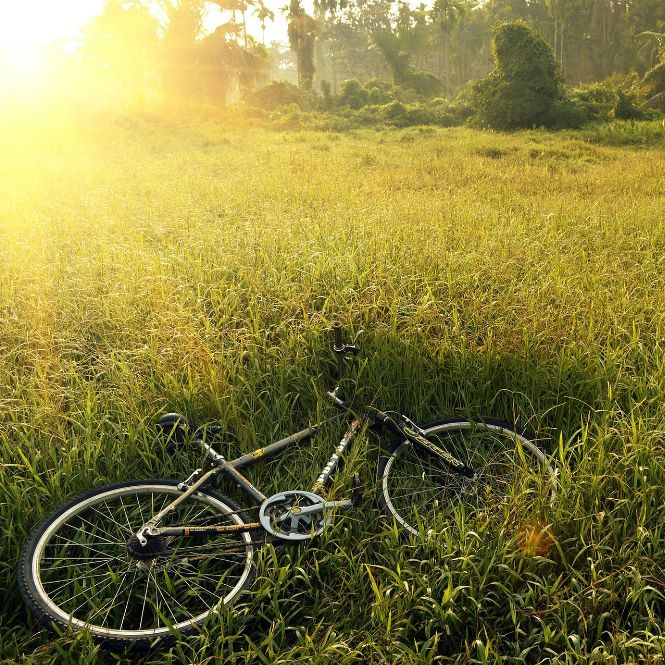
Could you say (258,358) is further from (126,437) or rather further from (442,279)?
(442,279)

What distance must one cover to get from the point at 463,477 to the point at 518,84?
948 inches

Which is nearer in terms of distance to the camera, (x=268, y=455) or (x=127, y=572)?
(x=127, y=572)

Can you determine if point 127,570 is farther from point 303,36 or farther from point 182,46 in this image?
point 303,36

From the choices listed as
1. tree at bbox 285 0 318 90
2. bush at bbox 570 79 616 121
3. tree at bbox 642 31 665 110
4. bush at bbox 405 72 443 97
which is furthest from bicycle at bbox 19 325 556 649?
bush at bbox 405 72 443 97

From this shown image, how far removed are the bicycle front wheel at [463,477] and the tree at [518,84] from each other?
23141 millimetres

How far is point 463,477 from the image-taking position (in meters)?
2.82

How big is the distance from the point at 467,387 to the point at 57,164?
537 inches

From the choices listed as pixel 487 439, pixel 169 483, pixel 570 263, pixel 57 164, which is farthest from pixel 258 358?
pixel 57 164

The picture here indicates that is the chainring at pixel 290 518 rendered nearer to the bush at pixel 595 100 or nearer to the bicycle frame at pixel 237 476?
the bicycle frame at pixel 237 476

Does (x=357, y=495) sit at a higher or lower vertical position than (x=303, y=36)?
lower

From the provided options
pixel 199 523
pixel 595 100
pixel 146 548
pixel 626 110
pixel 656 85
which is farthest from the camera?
pixel 656 85

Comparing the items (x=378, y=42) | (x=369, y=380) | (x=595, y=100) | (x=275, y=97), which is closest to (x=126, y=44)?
(x=275, y=97)

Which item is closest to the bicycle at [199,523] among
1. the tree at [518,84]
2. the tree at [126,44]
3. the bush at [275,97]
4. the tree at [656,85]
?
the tree at [518,84]

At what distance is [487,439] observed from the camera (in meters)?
3.11
